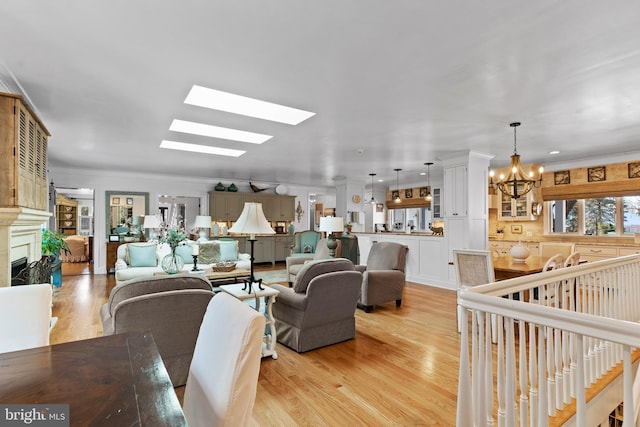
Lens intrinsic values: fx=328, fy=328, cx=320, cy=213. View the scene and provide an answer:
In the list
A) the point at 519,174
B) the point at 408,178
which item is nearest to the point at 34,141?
the point at 519,174

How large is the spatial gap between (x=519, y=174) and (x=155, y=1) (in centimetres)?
410

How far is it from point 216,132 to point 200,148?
110 centimetres

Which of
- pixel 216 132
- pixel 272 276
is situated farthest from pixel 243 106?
pixel 272 276

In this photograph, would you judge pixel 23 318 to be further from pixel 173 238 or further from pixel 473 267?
pixel 473 267

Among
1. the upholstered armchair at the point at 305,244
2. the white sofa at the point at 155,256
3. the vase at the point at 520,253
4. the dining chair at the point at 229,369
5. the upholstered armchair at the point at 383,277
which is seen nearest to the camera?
the dining chair at the point at 229,369

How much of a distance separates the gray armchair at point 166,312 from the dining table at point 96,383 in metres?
0.85

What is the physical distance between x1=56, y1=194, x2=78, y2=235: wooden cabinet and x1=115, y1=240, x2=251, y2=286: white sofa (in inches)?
259

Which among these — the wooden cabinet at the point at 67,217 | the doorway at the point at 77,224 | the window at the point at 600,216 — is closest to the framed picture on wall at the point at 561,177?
the window at the point at 600,216

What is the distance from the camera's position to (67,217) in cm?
1111

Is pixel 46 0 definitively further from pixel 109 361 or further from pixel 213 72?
pixel 109 361

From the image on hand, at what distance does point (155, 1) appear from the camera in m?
1.81

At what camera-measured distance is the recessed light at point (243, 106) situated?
3.18 metres

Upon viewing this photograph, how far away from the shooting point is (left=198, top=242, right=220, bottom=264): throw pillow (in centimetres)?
604

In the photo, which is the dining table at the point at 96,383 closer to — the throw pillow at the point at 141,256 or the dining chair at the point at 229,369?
the dining chair at the point at 229,369
